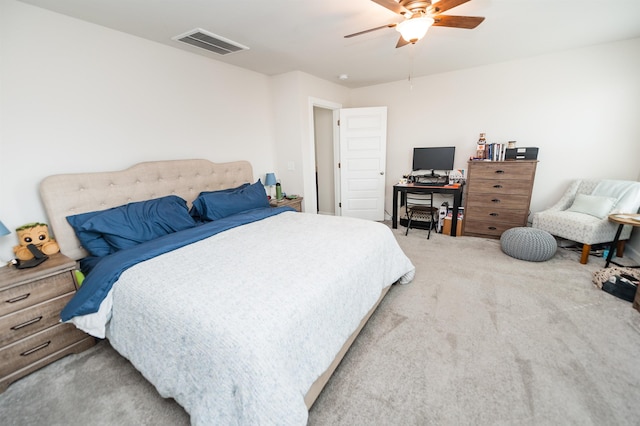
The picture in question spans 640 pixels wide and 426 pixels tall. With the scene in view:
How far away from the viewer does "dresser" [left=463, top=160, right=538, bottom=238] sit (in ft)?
11.5

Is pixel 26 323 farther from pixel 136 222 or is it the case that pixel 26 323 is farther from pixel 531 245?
pixel 531 245

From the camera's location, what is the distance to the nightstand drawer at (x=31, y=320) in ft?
5.32

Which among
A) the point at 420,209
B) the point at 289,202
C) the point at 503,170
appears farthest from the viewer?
the point at 420,209

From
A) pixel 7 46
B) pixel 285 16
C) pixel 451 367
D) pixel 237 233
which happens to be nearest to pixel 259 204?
pixel 237 233

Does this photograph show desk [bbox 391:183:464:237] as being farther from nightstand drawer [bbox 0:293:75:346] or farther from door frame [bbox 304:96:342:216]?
nightstand drawer [bbox 0:293:75:346]

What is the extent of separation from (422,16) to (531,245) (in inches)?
107

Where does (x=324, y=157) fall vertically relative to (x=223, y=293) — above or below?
above

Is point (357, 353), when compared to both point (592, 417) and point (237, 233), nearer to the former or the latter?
point (592, 417)

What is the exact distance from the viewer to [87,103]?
2.23 m

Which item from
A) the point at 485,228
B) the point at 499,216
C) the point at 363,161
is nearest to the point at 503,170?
the point at 499,216

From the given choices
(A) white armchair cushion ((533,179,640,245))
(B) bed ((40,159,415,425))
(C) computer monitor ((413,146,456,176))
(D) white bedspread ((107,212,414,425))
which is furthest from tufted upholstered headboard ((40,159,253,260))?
(A) white armchair cushion ((533,179,640,245))

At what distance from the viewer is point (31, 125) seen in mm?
1968

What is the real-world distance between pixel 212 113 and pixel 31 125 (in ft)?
5.26

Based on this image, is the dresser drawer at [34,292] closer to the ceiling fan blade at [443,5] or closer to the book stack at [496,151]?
the ceiling fan blade at [443,5]
